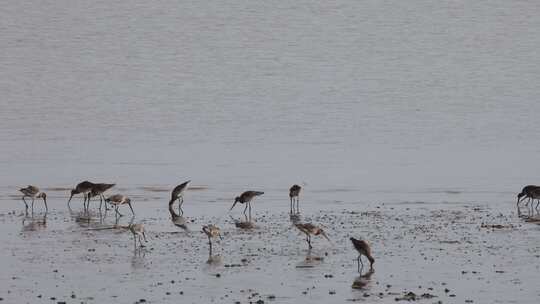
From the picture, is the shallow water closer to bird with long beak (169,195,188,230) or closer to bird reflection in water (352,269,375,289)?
bird reflection in water (352,269,375,289)

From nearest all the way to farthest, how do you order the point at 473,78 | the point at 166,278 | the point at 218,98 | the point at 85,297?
the point at 85,297 → the point at 166,278 → the point at 218,98 → the point at 473,78

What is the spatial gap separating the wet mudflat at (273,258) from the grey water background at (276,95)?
5122 mm

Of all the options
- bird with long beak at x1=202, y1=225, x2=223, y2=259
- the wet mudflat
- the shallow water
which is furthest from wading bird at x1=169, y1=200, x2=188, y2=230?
bird with long beak at x1=202, y1=225, x2=223, y2=259

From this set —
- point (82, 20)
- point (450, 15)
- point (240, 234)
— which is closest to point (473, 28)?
point (450, 15)

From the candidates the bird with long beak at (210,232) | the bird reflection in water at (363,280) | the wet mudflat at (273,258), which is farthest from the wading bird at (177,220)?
the bird reflection in water at (363,280)

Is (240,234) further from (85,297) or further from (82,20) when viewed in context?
(82,20)

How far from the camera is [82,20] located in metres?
116

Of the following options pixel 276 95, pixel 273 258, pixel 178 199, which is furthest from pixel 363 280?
pixel 276 95

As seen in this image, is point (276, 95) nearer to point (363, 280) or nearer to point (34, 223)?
point (34, 223)

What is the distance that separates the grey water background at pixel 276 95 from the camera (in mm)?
41375

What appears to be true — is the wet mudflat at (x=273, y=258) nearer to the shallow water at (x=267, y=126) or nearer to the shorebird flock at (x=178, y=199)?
the shallow water at (x=267, y=126)

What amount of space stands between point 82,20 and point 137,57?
21436 mm

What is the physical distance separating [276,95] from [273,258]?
52.4 metres

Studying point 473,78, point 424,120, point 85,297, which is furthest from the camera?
point 473,78
